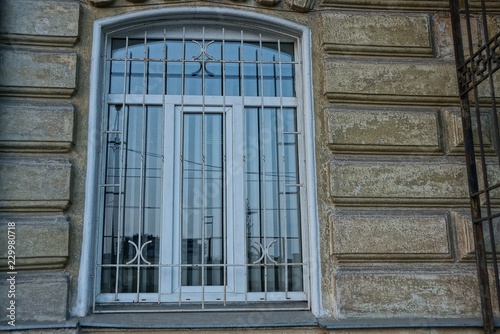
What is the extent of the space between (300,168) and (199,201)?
815 mm

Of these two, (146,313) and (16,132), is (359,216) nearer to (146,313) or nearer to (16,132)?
(146,313)

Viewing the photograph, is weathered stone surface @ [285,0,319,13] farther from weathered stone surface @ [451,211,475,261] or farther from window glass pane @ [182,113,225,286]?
weathered stone surface @ [451,211,475,261]

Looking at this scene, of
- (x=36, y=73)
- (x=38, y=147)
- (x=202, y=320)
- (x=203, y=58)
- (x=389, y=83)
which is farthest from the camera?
(x=203, y=58)

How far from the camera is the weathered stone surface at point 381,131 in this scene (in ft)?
13.9

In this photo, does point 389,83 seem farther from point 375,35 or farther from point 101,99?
point 101,99

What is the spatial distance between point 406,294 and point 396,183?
0.80m

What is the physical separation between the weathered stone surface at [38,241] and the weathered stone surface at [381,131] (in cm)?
205

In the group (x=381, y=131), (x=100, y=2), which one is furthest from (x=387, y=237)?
(x=100, y=2)

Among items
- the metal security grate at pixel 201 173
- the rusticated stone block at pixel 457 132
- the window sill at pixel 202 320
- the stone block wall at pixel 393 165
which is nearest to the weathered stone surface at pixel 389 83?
the stone block wall at pixel 393 165

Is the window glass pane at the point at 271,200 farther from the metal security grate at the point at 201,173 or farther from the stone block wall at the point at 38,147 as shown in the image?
the stone block wall at the point at 38,147

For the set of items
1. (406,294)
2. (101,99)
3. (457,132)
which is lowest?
(406,294)

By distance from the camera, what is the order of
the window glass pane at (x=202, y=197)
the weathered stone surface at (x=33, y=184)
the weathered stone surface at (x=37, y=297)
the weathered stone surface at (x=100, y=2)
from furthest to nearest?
the weathered stone surface at (x=100, y=2) < the window glass pane at (x=202, y=197) < the weathered stone surface at (x=33, y=184) < the weathered stone surface at (x=37, y=297)

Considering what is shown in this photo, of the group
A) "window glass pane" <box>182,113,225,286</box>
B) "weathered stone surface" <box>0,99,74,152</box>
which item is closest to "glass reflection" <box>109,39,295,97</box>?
"window glass pane" <box>182,113,225,286</box>

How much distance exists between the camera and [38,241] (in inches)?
152
